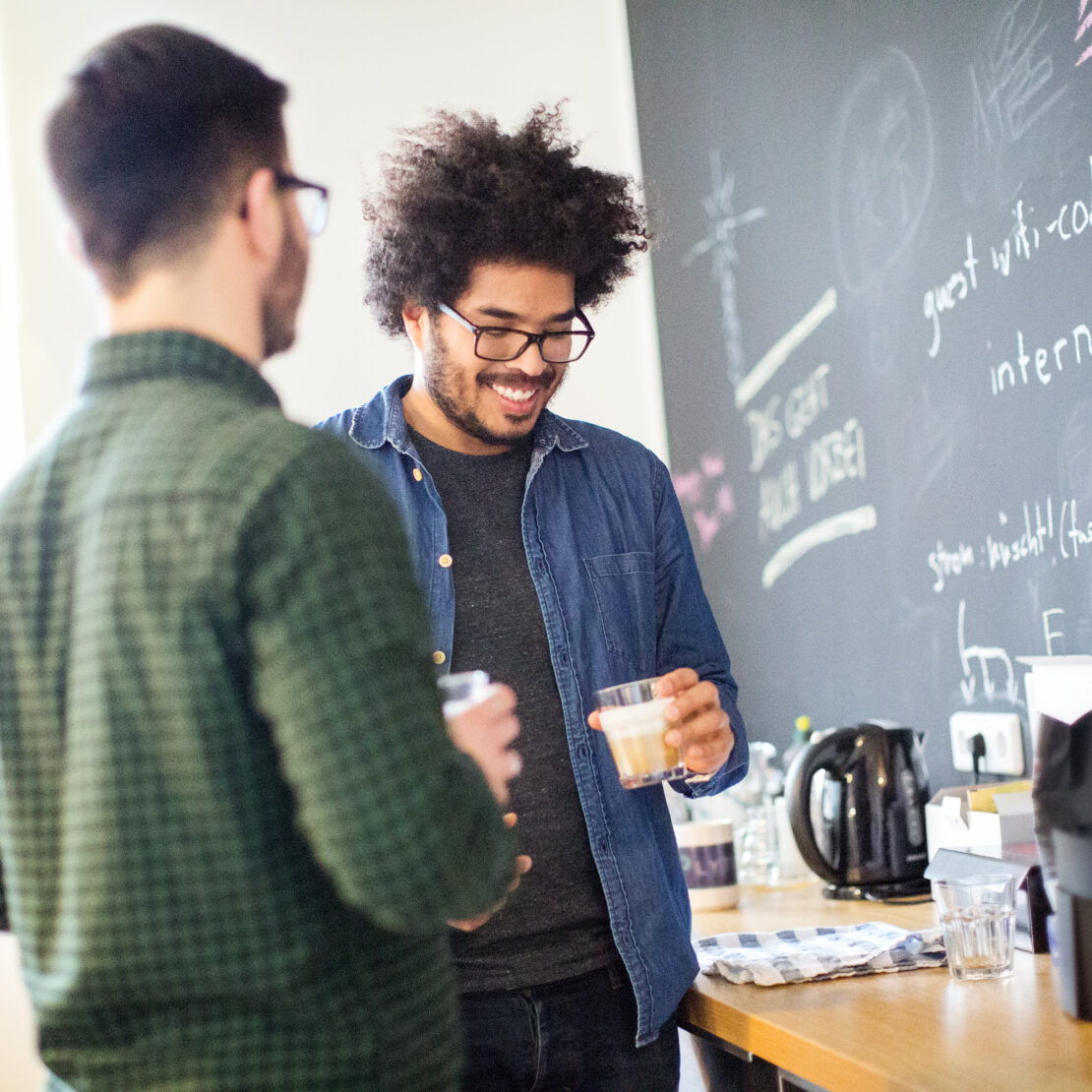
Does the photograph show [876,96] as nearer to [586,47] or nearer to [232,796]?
[586,47]

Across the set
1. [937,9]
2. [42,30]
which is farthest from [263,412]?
[42,30]

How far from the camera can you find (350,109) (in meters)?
3.05

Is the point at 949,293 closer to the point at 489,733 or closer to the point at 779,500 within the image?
the point at 779,500

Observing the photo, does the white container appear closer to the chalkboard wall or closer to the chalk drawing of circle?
the chalkboard wall

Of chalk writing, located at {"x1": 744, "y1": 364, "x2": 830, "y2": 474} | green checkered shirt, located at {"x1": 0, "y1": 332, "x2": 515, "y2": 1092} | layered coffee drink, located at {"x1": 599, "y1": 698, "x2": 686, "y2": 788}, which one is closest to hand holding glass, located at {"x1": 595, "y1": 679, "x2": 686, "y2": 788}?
layered coffee drink, located at {"x1": 599, "y1": 698, "x2": 686, "y2": 788}

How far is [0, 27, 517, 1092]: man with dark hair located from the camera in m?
0.77

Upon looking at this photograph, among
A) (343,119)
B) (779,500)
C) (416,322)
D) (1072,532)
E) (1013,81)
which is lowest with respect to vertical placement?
(1072,532)

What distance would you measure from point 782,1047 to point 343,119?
8.08 ft

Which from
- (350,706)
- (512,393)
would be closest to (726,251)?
(512,393)

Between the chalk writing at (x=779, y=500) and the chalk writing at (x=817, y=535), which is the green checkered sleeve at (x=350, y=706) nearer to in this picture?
the chalk writing at (x=817, y=535)

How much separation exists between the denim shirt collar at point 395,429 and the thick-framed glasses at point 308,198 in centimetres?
66

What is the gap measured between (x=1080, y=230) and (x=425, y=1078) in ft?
4.76

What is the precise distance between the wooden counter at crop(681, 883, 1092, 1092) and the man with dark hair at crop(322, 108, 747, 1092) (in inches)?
4.1

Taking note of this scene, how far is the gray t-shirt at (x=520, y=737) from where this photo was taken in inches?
56.5
